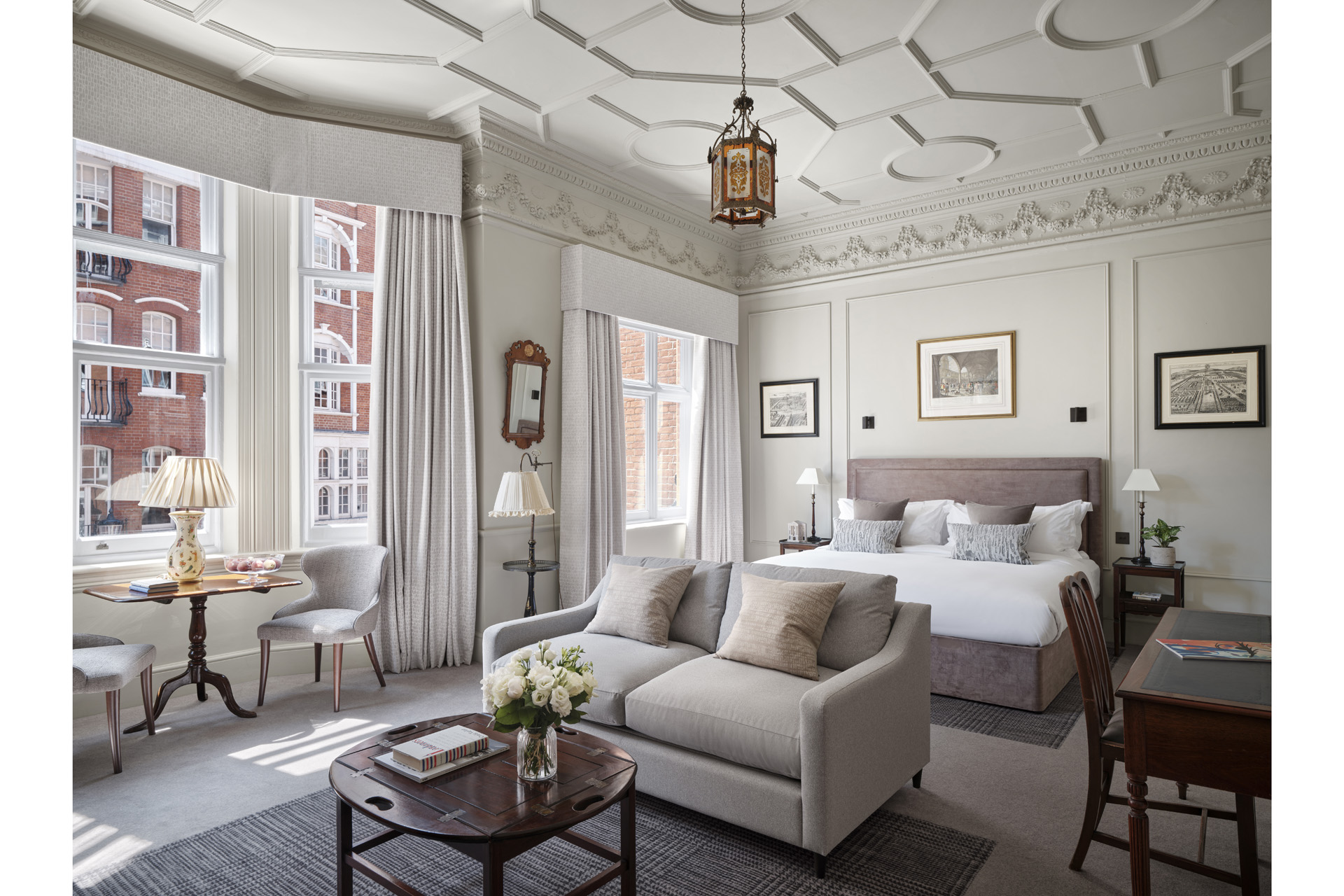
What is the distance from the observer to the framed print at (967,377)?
566 cm

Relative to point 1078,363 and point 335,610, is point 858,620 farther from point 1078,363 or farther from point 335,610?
point 1078,363

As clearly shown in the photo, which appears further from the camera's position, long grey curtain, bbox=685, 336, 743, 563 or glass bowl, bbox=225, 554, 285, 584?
long grey curtain, bbox=685, 336, 743, 563

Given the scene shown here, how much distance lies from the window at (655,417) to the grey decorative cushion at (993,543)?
2740mm

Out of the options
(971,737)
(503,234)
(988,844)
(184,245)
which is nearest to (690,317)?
(503,234)

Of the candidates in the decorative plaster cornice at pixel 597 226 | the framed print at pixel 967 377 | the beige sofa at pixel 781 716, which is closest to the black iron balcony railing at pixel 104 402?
the decorative plaster cornice at pixel 597 226

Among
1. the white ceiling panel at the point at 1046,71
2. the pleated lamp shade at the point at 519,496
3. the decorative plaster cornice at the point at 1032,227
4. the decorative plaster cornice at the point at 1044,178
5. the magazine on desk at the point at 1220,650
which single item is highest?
the white ceiling panel at the point at 1046,71

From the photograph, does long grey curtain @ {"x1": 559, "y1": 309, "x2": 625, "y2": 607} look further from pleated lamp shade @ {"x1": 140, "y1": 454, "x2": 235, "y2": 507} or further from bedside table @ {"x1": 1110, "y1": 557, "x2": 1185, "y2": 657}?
bedside table @ {"x1": 1110, "y1": 557, "x2": 1185, "y2": 657}

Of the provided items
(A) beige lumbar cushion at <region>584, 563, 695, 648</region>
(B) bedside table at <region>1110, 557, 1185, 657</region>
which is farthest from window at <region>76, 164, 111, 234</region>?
(B) bedside table at <region>1110, 557, 1185, 657</region>

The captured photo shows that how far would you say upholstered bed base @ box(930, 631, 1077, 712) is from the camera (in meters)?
3.72

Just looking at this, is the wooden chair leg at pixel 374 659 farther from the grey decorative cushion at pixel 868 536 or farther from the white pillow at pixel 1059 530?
the white pillow at pixel 1059 530

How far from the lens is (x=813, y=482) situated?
634 centimetres

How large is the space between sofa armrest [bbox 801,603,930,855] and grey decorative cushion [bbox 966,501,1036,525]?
2501mm

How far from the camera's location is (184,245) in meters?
4.14
